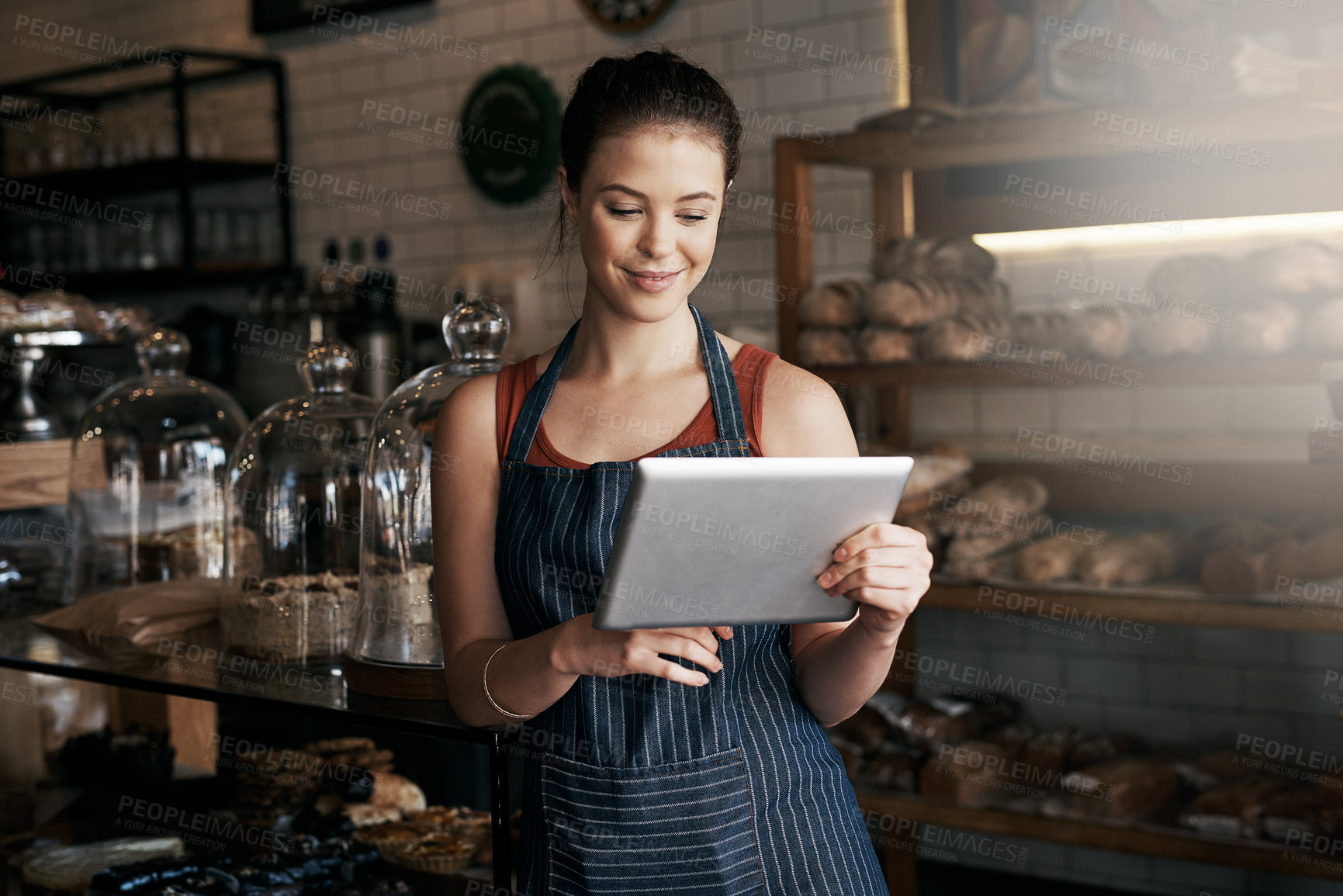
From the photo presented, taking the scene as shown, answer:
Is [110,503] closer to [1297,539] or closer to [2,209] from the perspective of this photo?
[1297,539]

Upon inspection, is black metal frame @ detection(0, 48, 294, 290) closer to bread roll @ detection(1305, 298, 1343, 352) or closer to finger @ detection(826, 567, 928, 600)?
bread roll @ detection(1305, 298, 1343, 352)

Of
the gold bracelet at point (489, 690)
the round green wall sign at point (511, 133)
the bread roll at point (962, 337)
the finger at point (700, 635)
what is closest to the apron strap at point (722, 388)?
the finger at point (700, 635)

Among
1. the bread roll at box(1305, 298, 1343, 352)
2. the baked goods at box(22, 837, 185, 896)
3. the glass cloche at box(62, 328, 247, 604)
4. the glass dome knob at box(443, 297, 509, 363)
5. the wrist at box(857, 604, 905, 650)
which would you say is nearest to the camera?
the wrist at box(857, 604, 905, 650)

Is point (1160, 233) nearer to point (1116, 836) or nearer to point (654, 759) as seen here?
point (1116, 836)

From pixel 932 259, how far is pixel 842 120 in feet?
2.62

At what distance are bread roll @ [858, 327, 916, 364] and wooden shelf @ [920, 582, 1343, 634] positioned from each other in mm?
526

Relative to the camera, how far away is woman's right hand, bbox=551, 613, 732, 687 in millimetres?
1178

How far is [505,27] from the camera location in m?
4.20

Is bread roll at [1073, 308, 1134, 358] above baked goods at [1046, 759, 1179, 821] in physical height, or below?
above

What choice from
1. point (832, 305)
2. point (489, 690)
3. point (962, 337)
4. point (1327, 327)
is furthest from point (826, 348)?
point (489, 690)

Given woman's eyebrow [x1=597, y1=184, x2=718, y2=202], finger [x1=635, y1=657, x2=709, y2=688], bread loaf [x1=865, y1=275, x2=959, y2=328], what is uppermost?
woman's eyebrow [x1=597, y1=184, x2=718, y2=202]

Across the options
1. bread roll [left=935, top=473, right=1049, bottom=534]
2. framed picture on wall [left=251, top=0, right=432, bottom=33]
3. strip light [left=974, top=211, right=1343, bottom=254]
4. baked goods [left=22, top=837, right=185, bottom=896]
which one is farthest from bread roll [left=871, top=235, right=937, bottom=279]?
framed picture on wall [left=251, top=0, right=432, bottom=33]

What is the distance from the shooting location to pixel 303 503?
179 centimetres

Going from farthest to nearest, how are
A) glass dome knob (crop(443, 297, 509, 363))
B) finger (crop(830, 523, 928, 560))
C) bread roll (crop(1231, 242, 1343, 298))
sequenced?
bread roll (crop(1231, 242, 1343, 298)), glass dome knob (crop(443, 297, 509, 363)), finger (crop(830, 523, 928, 560))
